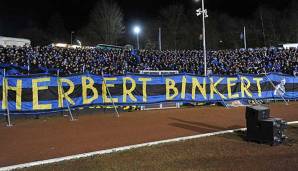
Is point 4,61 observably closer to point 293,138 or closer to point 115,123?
point 115,123

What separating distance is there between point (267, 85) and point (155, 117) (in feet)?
30.5

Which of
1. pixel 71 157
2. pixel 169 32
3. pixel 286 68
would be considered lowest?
pixel 71 157

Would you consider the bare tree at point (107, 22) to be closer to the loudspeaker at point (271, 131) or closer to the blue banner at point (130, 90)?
the blue banner at point (130, 90)

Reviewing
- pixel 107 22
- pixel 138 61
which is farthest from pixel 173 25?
pixel 138 61

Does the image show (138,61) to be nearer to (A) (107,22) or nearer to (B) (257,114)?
(B) (257,114)

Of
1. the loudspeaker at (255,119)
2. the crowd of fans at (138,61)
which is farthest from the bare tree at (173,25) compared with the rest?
the loudspeaker at (255,119)

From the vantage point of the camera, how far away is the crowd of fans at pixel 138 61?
2606 centimetres

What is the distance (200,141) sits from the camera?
1155cm

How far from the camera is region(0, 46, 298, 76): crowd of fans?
2606cm

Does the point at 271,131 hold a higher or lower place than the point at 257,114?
lower

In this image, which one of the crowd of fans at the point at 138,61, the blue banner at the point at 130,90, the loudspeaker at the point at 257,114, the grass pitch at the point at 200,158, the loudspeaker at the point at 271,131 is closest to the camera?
the grass pitch at the point at 200,158

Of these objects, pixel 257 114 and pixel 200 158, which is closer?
pixel 200 158

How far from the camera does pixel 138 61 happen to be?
3309 centimetres

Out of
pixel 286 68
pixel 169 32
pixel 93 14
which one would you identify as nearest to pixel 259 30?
pixel 169 32
